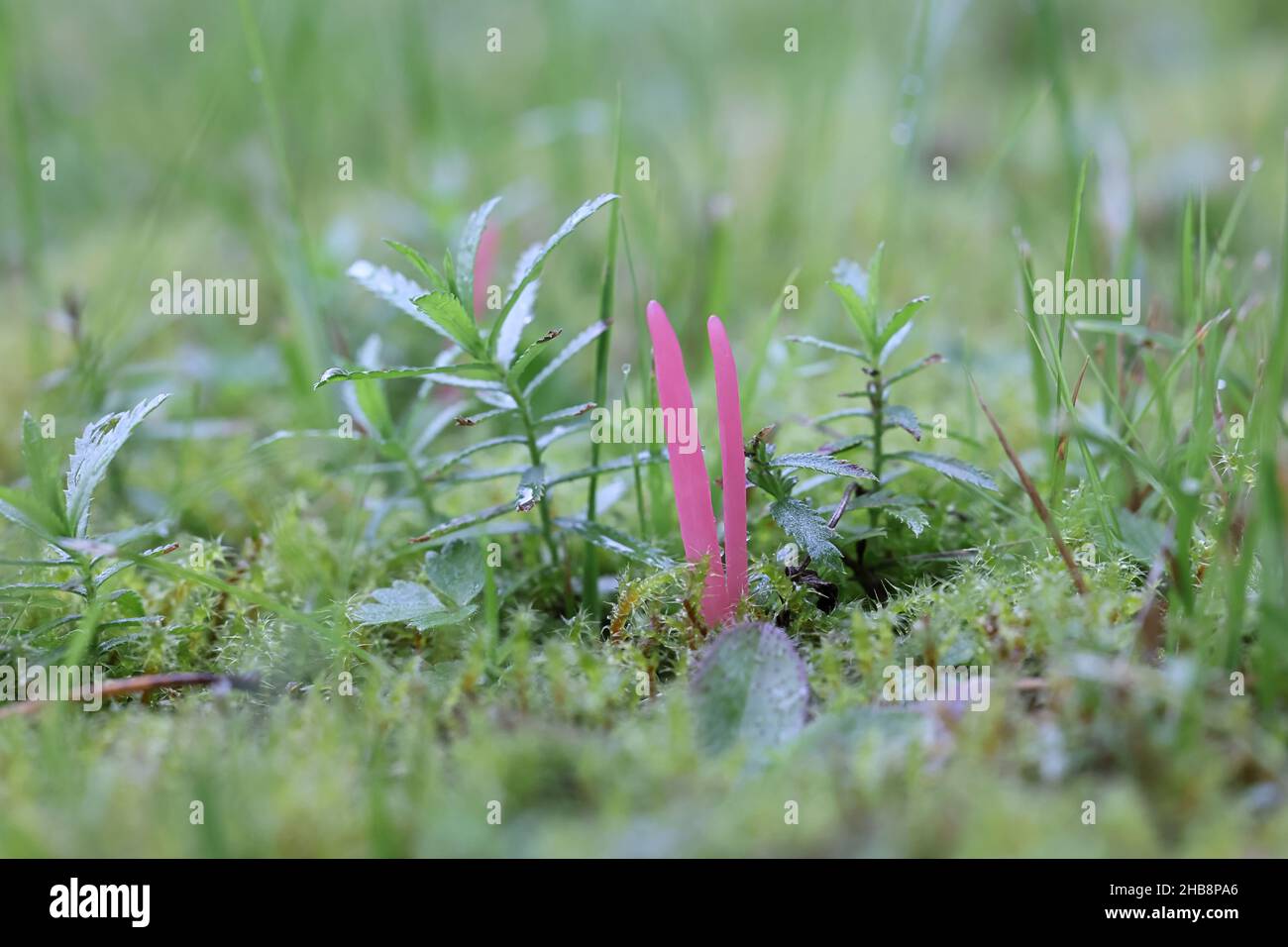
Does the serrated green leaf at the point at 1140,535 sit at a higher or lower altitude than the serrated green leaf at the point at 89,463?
lower

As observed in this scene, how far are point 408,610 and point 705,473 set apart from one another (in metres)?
0.40

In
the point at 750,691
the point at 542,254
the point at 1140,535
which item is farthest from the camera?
the point at 1140,535

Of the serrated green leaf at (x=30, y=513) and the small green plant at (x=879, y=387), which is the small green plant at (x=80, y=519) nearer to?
the serrated green leaf at (x=30, y=513)

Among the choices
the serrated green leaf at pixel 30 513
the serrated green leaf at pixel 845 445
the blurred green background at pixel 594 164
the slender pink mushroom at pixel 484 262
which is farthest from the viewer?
the slender pink mushroom at pixel 484 262

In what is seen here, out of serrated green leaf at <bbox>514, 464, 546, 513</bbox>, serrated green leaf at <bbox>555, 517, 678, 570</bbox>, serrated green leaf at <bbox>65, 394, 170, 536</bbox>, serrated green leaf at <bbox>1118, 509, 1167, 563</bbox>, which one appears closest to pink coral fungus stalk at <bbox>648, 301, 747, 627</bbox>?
serrated green leaf at <bbox>555, 517, 678, 570</bbox>

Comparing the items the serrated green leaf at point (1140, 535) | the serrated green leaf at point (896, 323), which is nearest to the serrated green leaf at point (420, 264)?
the serrated green leaf at point (896, 323)

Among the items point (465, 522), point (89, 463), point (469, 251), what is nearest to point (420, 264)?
point (469, 251)

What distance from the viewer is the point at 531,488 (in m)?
1.21

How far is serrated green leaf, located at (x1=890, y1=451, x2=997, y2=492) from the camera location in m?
1.22

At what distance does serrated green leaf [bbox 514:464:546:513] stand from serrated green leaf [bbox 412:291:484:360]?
154 mm

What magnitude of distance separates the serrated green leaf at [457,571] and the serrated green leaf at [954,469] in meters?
0.56

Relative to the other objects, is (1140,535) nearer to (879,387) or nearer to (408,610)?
(879,387)

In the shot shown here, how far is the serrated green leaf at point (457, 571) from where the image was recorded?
127 cm
